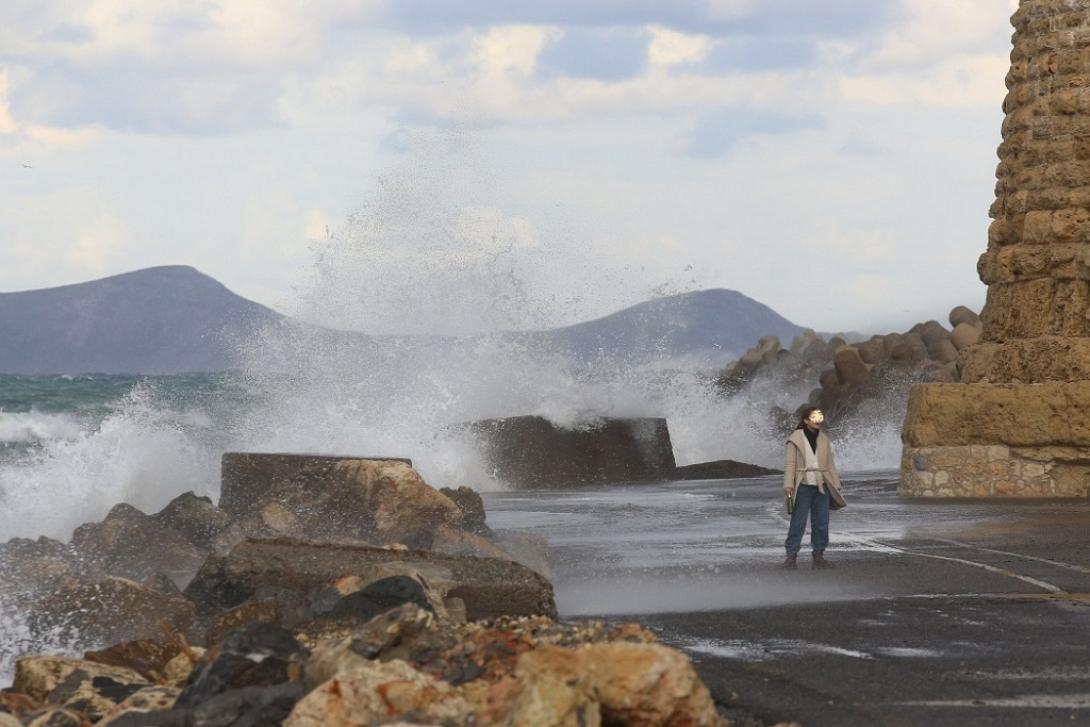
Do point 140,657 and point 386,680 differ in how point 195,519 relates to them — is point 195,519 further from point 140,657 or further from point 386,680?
point 386,680

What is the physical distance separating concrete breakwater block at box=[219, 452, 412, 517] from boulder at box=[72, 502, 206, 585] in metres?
1.58

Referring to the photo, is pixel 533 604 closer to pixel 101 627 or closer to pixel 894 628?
pixel 894 628

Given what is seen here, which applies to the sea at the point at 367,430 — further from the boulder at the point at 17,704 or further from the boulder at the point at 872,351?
the boulder at the point at 17,704

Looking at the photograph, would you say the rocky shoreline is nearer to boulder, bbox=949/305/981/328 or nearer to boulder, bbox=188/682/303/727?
boulder, bbox=188/682/303/727

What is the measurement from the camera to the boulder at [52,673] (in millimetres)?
6992

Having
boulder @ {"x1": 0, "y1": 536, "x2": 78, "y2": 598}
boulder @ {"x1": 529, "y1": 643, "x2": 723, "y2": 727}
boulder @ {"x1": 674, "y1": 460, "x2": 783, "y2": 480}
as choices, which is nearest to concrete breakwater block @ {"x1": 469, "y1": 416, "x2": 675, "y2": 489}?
boulder @ {"x1": 674, "y1": 460, "x2": 783, "y2": 480}

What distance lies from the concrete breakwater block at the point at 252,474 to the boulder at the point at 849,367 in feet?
66.9

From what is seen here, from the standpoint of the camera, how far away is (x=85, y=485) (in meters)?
19.1

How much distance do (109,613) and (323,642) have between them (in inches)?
109

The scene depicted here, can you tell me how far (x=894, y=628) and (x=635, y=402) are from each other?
17224mm

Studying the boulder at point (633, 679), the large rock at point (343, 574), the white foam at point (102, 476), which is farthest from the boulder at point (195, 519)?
the boulder at point (633, 679)

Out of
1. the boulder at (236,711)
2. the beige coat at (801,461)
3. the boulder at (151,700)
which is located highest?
the beige coat at (801,461)

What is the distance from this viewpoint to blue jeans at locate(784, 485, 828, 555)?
10992mm

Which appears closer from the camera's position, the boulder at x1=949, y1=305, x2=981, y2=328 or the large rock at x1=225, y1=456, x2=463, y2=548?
the large rock at x1=225, y1=456, x2=463, y2=548
